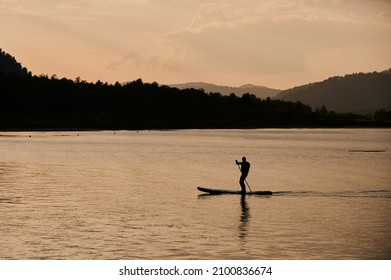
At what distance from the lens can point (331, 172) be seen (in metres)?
81.9

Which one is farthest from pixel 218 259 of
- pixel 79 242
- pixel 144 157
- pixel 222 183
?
pixel 144 157

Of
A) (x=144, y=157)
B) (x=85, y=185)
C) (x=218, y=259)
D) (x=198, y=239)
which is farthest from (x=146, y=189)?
(x=144, y=157)

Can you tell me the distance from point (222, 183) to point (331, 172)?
20120 mm

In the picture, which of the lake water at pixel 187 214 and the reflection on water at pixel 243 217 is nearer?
the lake water at pixel 187 214

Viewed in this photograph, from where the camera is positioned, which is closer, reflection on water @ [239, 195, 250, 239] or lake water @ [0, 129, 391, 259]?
lake water @ [0, 129, 391, 259]

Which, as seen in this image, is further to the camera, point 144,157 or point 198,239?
point 144,157

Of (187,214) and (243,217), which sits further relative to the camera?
(187,214)

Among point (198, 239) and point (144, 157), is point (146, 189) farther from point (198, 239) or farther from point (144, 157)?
point (144, 157)

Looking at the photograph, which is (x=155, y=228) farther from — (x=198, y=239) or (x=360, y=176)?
(x=360, y=176)

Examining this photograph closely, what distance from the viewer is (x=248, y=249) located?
A: 3219cm
